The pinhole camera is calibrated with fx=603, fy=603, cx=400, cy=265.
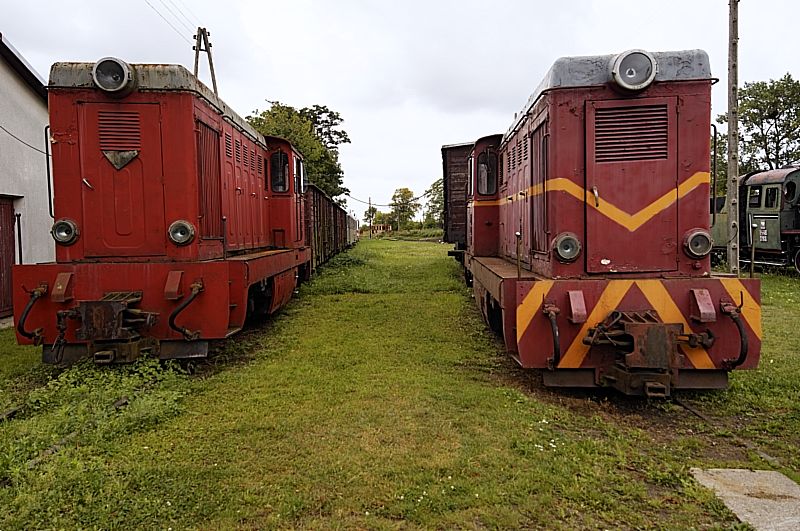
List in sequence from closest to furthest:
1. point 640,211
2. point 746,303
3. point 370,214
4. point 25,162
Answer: point 746,303, point 640,211, point 25,162, point 370,214

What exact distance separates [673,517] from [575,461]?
0.80 meters

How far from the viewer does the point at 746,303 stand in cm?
518

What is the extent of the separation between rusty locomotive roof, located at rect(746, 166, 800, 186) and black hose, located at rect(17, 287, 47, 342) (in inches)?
714

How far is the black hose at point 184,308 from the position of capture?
6149 millimetres

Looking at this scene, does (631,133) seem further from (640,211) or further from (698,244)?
(698,244)

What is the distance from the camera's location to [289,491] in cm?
358

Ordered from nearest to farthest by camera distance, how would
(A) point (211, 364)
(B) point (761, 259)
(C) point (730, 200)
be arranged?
(A) point (211, 364) → (C) point (730, 200) → (B) point (761, 259)

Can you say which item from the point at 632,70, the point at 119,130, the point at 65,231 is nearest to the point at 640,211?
the point at 632,70

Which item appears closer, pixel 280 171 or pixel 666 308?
pixel 666 308

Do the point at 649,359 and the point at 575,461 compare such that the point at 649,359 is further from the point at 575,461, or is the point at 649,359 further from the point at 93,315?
the point at 93,315

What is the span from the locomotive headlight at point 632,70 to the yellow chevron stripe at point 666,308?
68.5 inches

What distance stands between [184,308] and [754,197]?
59.0ft

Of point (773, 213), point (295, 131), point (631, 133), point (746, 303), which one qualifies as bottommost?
point (746, 303)

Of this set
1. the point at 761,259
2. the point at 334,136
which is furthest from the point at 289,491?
the point at 334,136
